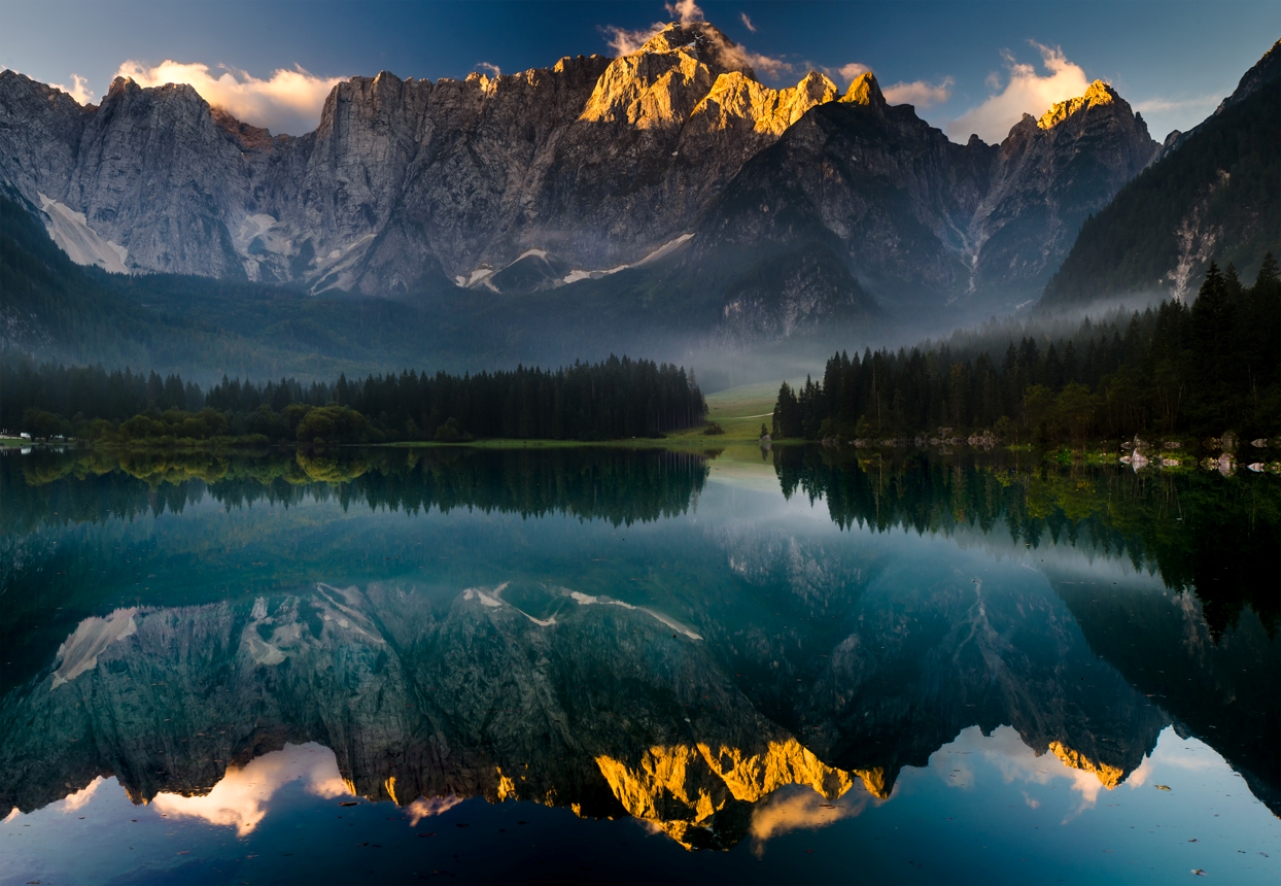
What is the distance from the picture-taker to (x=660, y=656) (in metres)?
20.9

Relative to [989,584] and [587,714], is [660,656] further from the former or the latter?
[989,584]

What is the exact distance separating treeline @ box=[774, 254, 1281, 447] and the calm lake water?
4984cm

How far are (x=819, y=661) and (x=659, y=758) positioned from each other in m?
7.07

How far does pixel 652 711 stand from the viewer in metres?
16.8

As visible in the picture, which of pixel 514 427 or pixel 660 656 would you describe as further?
pixel 514 427

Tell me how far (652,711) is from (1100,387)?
373 feet

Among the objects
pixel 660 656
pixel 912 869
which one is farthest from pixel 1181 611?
pixel 912 869

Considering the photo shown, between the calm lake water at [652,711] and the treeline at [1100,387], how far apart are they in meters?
49.8

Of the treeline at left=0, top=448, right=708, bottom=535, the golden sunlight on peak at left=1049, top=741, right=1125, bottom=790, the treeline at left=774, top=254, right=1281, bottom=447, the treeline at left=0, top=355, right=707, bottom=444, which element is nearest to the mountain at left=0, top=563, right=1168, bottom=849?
the golden sunlight on peak at left=1049, top=741, right=1125, bottom=790

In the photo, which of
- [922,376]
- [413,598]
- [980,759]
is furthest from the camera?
[922,376]

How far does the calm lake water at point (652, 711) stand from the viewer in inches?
451

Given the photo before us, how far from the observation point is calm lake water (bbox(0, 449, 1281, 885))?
451 inches

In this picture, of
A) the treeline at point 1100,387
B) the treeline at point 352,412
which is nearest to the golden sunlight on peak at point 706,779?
the treeline at point 1100,387

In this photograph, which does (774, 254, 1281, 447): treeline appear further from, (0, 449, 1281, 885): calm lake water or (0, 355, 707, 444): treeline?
(0, 355, 707, 444): treeline
